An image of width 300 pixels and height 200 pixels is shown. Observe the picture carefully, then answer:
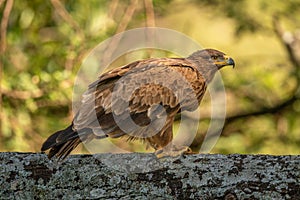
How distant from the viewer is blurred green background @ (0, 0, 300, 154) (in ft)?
26.9

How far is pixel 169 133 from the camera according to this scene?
5.74m

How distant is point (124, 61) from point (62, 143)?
4700mm

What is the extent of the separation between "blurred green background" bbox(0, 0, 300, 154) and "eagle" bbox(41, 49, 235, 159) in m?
2.31

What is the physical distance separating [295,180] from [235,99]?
702 centimetres

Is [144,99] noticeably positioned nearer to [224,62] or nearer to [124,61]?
[224,62]

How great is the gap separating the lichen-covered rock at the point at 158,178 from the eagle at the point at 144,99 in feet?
5.34

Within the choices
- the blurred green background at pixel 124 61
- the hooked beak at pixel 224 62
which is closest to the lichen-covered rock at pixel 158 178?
the hooked beak at pixel 224 62

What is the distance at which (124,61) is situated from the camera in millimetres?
8852

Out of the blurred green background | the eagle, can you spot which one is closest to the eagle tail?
the eagle

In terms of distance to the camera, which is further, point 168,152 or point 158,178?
point 168,152

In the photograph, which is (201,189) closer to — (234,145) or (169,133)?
(169,133)

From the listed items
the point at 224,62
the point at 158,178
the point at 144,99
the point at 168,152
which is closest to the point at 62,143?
the point at 168,152

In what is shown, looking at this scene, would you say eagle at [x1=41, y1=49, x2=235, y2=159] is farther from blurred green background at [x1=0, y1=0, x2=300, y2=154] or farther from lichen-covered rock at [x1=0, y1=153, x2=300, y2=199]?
blurred green background at [x1=0, y1=0, x2=300, y2=154]

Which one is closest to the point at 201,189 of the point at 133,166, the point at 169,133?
the point at 133,166
